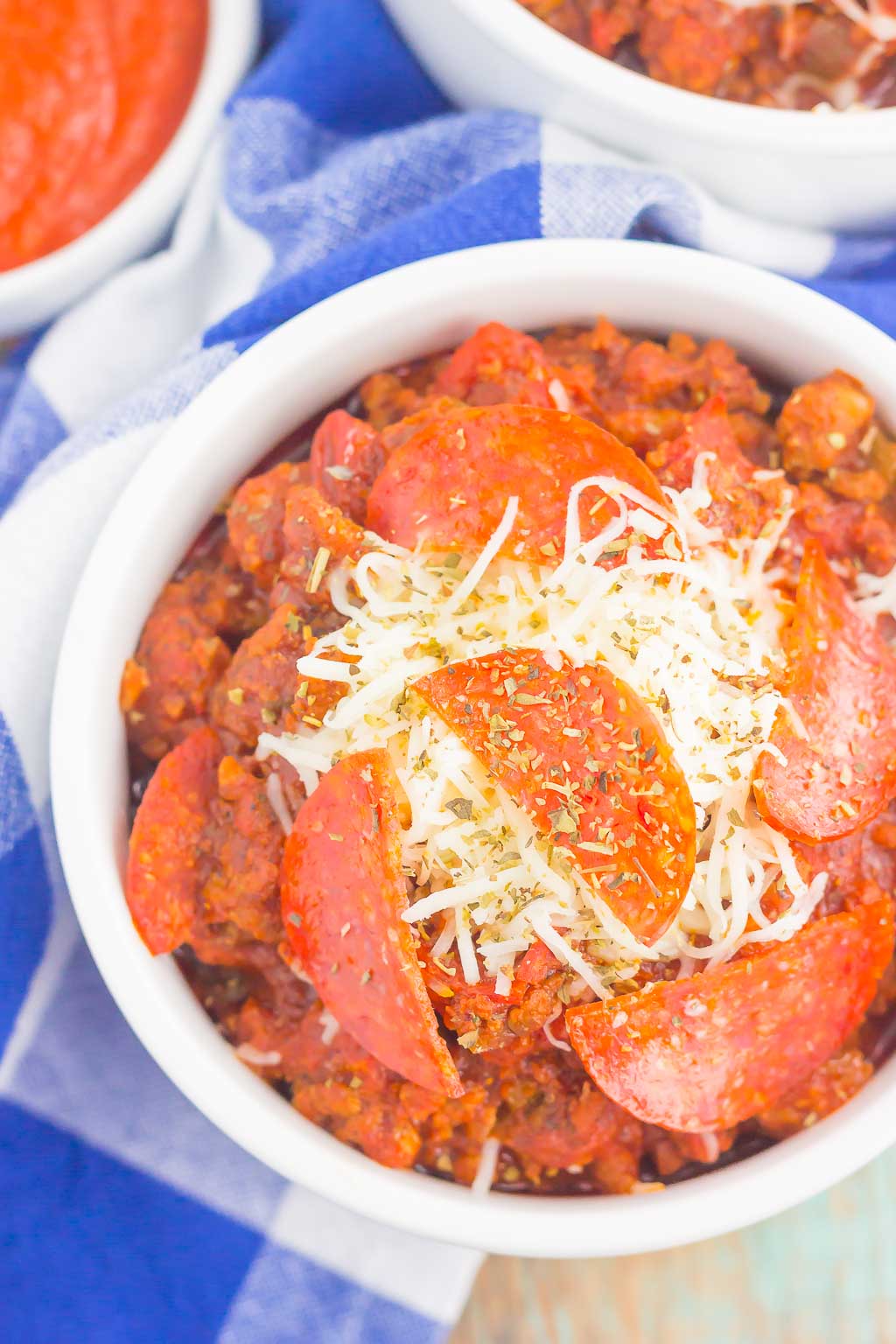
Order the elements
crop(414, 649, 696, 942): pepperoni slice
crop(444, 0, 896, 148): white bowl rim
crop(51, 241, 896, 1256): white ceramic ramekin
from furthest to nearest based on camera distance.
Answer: crop(444, 0, 896, 148): white bowl rim
crop(51, 241, 896, 1256): white ceramic ramekin
crop(414, 649, 696, 942): pepperoni slice

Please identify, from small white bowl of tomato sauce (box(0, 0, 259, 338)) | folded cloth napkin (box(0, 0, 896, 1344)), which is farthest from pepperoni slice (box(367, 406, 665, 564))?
small white bowl of tomato sauce (box(0, 0, 259, 338))

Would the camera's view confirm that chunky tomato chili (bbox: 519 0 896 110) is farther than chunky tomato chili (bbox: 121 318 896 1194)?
Yes

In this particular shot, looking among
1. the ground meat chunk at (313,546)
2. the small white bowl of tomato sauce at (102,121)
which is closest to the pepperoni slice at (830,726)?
the ground meat chunk at (313,546)

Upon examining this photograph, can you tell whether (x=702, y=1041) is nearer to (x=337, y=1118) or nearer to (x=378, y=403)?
(x=337, y=1118)

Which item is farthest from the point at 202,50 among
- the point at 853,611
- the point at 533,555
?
the point at 853,611

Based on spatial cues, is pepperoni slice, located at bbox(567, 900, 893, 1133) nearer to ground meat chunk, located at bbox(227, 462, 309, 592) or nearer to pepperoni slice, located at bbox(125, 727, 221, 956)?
pepperoni slice, located at bbox(125, 727, 221, 956)

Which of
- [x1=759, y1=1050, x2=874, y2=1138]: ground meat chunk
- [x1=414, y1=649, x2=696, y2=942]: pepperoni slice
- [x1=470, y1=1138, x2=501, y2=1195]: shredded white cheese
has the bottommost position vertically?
[x1=470, y1=1138, x2=501, y2=1195]: shredded white cheese

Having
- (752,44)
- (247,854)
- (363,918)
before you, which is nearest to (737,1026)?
(363,918)
